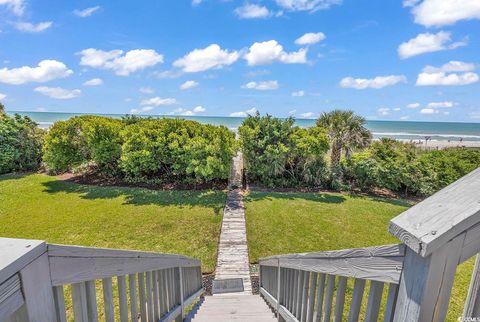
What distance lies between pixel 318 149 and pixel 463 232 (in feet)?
39.3

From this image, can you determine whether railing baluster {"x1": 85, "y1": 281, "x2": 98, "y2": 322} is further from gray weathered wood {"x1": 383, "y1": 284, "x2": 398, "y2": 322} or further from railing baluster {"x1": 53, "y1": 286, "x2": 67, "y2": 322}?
gray weathered wood {"x1": 383, "y1": 284, "x2": 398, "y2": 322}

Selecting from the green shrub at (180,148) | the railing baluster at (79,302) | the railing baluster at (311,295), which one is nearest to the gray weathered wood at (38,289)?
the railing baluster at (79,302)

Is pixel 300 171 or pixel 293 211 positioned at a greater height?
pixel 300 171

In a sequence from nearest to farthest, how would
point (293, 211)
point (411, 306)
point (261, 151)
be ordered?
point (411, 306)
point (293, 211)
point (261, 151)

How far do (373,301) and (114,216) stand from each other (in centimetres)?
965

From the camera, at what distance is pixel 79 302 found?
116 centimetres

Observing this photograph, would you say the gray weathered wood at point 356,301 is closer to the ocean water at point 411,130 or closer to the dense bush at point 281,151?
the dense bush at point 281,151

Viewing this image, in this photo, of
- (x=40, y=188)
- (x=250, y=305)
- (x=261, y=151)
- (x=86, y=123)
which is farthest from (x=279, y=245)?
(x=40, y=188)

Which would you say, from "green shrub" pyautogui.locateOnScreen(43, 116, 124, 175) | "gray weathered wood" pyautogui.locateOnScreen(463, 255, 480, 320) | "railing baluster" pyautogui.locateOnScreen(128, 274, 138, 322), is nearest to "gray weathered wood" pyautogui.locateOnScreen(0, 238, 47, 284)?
"railing baluster" pyautogui.locateOnScreen(128, 274, 138, 322)

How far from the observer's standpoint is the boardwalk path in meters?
6.31

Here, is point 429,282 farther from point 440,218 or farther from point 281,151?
point 281,151

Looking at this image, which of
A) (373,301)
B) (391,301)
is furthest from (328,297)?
(391,301)

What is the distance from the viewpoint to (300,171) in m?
13.5

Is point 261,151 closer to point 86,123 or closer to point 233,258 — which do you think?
point 233,258
